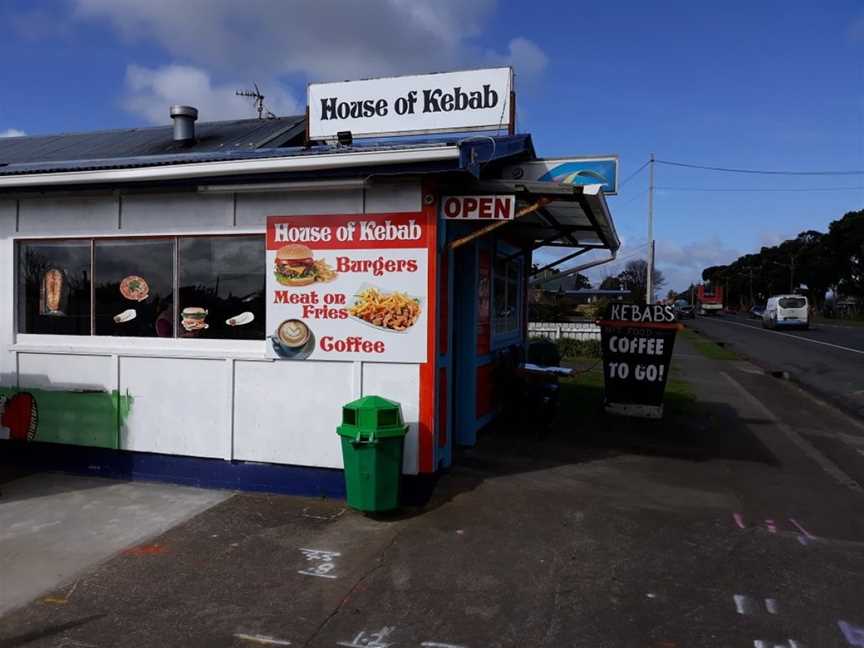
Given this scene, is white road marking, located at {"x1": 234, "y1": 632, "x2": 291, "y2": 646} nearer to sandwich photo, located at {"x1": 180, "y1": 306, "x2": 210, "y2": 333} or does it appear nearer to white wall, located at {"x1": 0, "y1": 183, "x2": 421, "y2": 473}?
white wall, located at {"x1": 0, "y1": 183, "x2": 421, "y2": 473}

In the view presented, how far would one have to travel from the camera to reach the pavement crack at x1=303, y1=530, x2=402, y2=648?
386 centimetres

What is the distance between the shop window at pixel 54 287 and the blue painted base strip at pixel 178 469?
1.28 m

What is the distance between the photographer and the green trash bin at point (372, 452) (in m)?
5.43

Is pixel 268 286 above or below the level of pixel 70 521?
above

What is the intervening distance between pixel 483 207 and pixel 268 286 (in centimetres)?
216

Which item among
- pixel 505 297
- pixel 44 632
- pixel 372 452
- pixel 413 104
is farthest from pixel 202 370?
pixel 505 297

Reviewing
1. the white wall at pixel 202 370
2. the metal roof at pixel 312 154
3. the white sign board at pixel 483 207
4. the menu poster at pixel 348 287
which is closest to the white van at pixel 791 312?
the metal roof at pixel 312 154

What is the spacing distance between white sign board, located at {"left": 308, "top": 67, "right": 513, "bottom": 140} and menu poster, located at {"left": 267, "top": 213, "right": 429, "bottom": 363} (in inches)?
79.1

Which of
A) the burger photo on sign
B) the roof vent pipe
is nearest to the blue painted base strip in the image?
the burger photo on sign

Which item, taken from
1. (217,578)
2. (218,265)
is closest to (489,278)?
(218,265)

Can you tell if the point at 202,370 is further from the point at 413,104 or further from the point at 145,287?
the point at 413,104

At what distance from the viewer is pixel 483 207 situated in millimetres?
5879

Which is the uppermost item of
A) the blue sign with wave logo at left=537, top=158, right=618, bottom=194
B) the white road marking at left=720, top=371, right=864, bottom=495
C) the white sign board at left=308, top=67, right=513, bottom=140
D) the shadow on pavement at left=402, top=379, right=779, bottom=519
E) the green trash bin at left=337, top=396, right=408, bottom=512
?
the white sign board at left=308, top=67, right=513, bottom=140

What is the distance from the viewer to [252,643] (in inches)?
148
